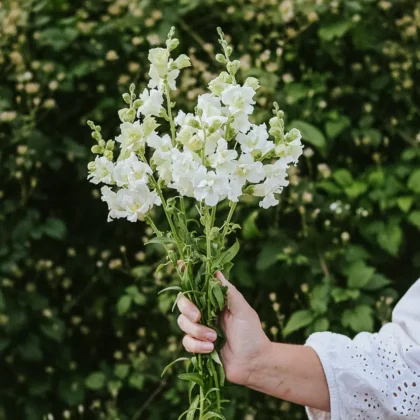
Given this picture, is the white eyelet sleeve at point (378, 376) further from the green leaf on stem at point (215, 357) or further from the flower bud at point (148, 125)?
the flower bud at point (148, 125)

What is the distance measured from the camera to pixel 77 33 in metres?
2.81

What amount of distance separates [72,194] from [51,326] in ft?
1.55

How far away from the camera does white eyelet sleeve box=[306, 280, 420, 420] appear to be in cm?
144

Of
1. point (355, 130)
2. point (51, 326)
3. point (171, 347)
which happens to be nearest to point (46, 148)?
point (51, 326)

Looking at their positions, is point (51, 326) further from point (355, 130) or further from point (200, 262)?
point (200, 262)

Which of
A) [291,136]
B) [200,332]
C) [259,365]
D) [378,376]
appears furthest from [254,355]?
[291,136]

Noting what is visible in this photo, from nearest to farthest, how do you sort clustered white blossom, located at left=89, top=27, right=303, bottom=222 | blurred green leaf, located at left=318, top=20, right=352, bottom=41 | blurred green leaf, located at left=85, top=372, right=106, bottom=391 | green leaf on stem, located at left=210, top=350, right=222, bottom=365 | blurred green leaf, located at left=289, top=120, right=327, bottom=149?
1. clustered white blossom, located at left=89, top=27, right=303, bottom=222
2. green leaf on stem, located at left=210, top=350, right=222, bottom=365
3. blurred green leaf, located at left=289, top=120, right=327, bottom=149
4. blurred green leaf, located at left=318, top=20, right=352, bottom=41
5. blurred green leaf, located at left=85, top=372, right=106, bottom=391

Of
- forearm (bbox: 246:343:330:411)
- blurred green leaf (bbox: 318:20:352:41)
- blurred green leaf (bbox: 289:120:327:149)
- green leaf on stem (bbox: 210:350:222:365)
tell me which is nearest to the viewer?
green leaf on stem (bbox: 210:350:222:365)

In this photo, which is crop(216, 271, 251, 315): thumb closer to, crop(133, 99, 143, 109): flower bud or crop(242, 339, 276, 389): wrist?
crop(242, 339, 276, 389): wrist

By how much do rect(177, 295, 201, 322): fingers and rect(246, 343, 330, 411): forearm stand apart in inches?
5.7

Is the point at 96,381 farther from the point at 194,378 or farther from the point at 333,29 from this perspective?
the point at 194,378

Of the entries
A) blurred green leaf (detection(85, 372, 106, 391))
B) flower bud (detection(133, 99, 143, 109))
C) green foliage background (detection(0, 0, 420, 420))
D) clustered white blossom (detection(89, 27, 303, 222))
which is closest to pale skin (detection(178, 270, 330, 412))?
clustered white blossom (detection(89, 27, 303, 222))

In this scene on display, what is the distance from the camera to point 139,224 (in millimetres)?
2926

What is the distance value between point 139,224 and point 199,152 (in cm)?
177
